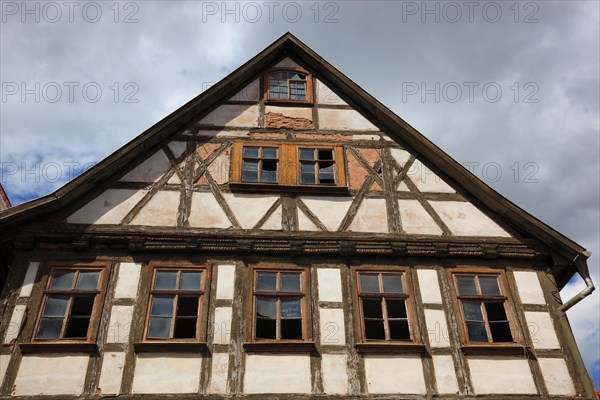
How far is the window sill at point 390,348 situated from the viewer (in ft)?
27.1

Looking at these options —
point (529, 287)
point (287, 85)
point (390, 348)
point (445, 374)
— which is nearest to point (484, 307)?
point (529, 287)

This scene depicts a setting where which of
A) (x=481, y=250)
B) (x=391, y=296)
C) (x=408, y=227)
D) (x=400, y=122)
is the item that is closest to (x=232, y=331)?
(x=391, y=296)

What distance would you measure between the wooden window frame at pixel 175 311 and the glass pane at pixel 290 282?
120cm

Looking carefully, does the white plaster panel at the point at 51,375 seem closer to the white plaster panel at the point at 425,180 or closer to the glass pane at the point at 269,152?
the glass pane at the point at 269,152

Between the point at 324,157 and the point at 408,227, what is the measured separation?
224cm

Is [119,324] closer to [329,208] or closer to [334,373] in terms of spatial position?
[334,373]

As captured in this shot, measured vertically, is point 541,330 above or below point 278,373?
above

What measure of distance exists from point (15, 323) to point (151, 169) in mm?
3441

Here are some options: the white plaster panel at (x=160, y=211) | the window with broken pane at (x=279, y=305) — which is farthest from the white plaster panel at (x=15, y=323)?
the window with broken pane at (x=279, y=305)

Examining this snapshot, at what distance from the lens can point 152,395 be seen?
7.68 metres

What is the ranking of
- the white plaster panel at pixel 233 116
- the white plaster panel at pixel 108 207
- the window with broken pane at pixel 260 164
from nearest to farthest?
the white plaster panel at pixel 108 207 < the window with broken pane at pixel 260 164 < the white plaster panel at pixel 233 116

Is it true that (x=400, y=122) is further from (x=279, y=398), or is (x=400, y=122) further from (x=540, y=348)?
(x=279, y=398)

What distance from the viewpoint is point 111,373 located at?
308 inches

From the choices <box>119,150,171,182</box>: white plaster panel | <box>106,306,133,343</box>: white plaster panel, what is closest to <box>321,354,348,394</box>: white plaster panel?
<box>106,306,133,343</box>: white plaster panel
